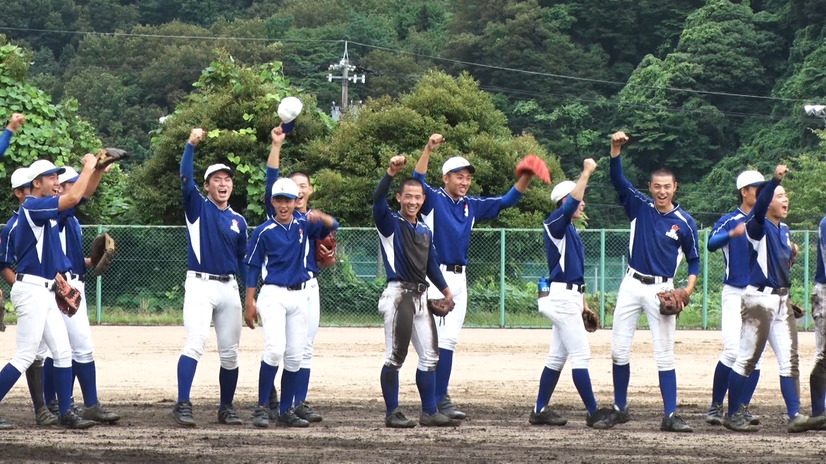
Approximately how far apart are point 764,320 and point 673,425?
1.17 meters

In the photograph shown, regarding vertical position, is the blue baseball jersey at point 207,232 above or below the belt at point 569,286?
above

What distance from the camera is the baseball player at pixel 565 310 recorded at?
424 inches

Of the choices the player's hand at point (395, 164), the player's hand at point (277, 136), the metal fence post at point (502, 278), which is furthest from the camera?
the metal fence post at point (502, 278)

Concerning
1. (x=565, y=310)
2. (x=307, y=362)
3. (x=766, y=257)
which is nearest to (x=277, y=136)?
(x=307, y=362)

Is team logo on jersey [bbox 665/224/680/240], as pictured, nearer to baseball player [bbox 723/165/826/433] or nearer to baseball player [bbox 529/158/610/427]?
baseball player [bbox 723/165/826/433]

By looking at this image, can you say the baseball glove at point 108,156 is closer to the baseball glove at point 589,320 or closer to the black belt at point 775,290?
the baseball glove at point 589,320

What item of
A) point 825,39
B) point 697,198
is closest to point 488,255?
point 697,198

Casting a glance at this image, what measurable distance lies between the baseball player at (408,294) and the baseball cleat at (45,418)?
2705 millimetres

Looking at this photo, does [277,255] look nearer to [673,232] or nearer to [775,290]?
[673,232]

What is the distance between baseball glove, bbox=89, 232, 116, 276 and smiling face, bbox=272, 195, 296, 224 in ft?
5.66

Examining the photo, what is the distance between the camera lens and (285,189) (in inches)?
423

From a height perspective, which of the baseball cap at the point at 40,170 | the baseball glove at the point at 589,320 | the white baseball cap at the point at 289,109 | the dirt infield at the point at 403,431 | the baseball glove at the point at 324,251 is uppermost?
the white baseball cap at the point at 289,109

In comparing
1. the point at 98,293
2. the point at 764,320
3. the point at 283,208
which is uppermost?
the point at 283,208

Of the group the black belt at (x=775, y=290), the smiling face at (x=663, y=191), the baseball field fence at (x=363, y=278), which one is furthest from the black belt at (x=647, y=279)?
the baseball field fence at (x=363, y=278)
